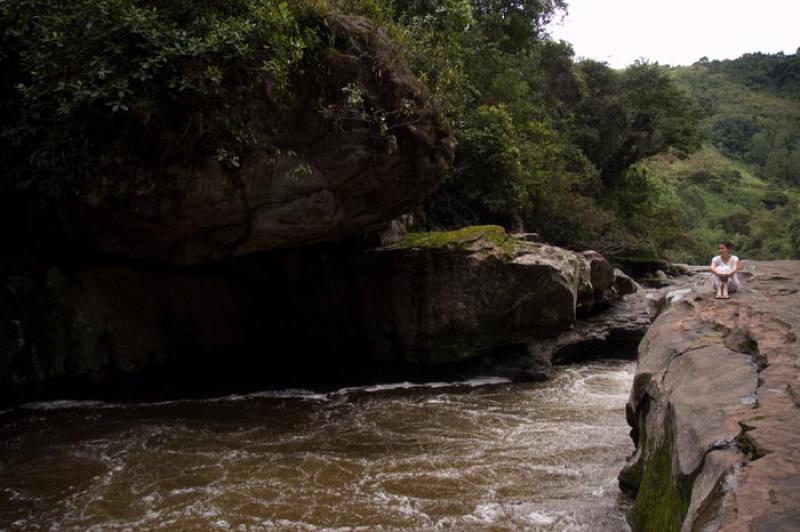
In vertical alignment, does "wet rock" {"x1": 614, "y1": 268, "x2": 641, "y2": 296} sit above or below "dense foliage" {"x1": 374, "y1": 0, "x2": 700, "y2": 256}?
below

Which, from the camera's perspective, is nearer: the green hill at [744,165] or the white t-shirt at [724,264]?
the white t-shirt at [724,264]

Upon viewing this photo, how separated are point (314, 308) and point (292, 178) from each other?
3.69m

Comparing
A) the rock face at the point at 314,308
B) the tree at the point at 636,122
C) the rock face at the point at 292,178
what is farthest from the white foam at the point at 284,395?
the tree at the point at 636,122

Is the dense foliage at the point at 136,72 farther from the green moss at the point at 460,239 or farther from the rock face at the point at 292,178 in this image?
the green moss at the point at 460,239

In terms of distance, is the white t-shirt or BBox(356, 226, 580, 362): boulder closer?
the white t-shirt

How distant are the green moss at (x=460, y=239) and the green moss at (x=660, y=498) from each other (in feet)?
21.9

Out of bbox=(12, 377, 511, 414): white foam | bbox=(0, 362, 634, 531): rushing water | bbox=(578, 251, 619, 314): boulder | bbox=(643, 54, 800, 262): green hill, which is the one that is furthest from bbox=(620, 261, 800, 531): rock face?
bbox=(643, 54, 800, 262): green hill

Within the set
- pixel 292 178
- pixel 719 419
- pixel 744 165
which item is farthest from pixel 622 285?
pixel 744 165

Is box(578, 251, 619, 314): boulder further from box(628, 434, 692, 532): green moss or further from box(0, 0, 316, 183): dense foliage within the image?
box(628, 434, 692, 532): green moss

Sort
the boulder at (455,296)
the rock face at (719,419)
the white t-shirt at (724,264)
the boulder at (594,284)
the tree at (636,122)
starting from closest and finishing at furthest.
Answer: the rock face at (719,419)
the white t-shirt at (724,264)
the boulder at (455,296)
the boulder at (594,284)
the tree at (636,122)

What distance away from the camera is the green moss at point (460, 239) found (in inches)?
446

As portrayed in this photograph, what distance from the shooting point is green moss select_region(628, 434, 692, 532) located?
3.80 meters

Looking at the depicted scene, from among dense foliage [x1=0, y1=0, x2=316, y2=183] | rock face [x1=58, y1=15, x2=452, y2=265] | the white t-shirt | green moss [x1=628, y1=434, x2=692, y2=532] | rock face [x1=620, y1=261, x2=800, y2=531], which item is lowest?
green moss [x1=628, y1=434, x2=692, y2=532]

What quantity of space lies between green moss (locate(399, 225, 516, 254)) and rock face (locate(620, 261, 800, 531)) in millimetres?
4572
